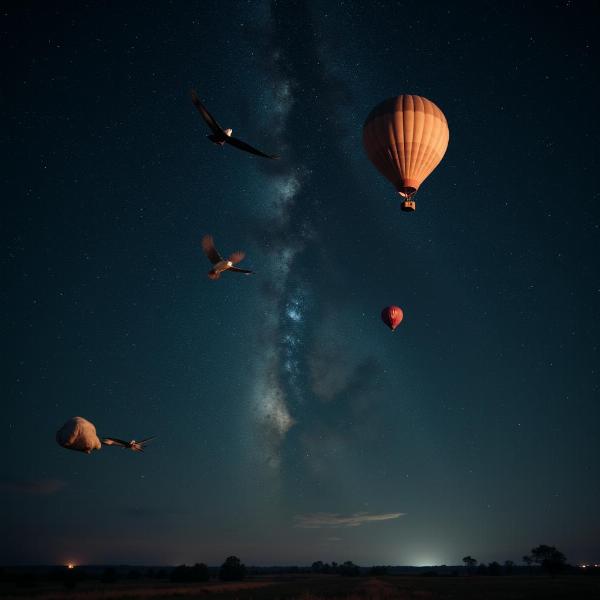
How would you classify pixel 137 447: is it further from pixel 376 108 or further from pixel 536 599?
pixel 536 599

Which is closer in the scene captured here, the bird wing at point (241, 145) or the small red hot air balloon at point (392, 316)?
the bird wing at point (241, 145)

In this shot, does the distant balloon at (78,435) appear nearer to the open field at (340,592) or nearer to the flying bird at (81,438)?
the flying bird at (81,438)

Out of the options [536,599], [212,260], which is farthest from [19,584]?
[212,260]

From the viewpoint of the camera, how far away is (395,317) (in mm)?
39219

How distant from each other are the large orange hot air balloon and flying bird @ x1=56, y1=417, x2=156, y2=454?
19432 millimetres

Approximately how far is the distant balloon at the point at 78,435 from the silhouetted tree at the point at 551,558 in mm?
111877

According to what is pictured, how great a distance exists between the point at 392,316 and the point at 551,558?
96.4 metres

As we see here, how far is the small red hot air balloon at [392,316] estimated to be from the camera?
128 ft

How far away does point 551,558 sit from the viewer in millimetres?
108500

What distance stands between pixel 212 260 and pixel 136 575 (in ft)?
409

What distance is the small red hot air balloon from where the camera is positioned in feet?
128

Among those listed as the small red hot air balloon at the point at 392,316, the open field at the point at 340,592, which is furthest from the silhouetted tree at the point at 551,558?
the small red hot air balloon at the point at 392,316

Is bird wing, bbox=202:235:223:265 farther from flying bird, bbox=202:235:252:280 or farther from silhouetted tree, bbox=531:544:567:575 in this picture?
silhouetted tree, bbox=531:544:567:575

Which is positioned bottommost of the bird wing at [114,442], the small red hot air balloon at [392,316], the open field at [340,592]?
the open field at [340,592]
